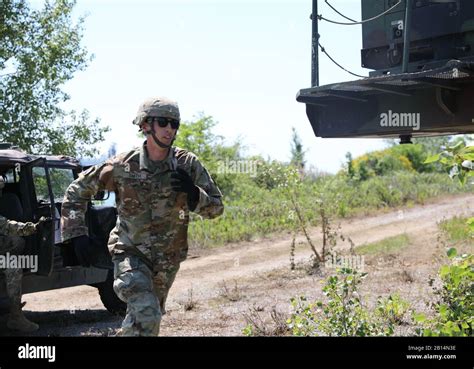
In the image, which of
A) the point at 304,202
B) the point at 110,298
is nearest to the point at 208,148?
the point at 304,202

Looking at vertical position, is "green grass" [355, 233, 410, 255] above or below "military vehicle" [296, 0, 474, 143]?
below

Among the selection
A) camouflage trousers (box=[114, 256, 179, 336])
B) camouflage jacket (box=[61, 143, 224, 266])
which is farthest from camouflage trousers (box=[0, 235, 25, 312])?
camouflage trousers (box=[114, 256, 179, 336])

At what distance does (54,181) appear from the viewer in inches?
372

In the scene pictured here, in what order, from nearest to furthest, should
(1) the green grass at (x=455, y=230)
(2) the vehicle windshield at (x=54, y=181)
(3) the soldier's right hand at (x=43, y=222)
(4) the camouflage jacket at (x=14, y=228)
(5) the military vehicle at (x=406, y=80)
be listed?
(5) the military vehicle at (x=406, y=80)
(4) the camouflage jacket at (x=14, y=228)
(3) the soldier's right hand at (x=43, y=222)
(2) the vehicle windshield at (x=54, y=181)
(1) the green grass at (x=455, y=230)

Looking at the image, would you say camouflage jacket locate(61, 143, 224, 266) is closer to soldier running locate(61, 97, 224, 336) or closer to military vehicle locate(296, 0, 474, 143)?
soldier running locate(61, 97, 224, 336)

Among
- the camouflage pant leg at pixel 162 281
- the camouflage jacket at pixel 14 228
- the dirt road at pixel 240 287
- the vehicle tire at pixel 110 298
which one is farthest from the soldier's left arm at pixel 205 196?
the vehicle tire at pixel 110 298

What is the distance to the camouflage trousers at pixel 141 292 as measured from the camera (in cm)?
527

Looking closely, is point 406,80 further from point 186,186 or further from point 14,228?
point 14,228

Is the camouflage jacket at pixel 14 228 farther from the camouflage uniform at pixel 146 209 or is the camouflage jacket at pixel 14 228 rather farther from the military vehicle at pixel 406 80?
the military vehicle at pixel 406 80

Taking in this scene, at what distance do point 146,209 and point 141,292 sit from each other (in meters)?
0.62

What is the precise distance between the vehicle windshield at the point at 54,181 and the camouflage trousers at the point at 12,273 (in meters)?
0.81

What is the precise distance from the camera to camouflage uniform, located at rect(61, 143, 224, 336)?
5.60m
